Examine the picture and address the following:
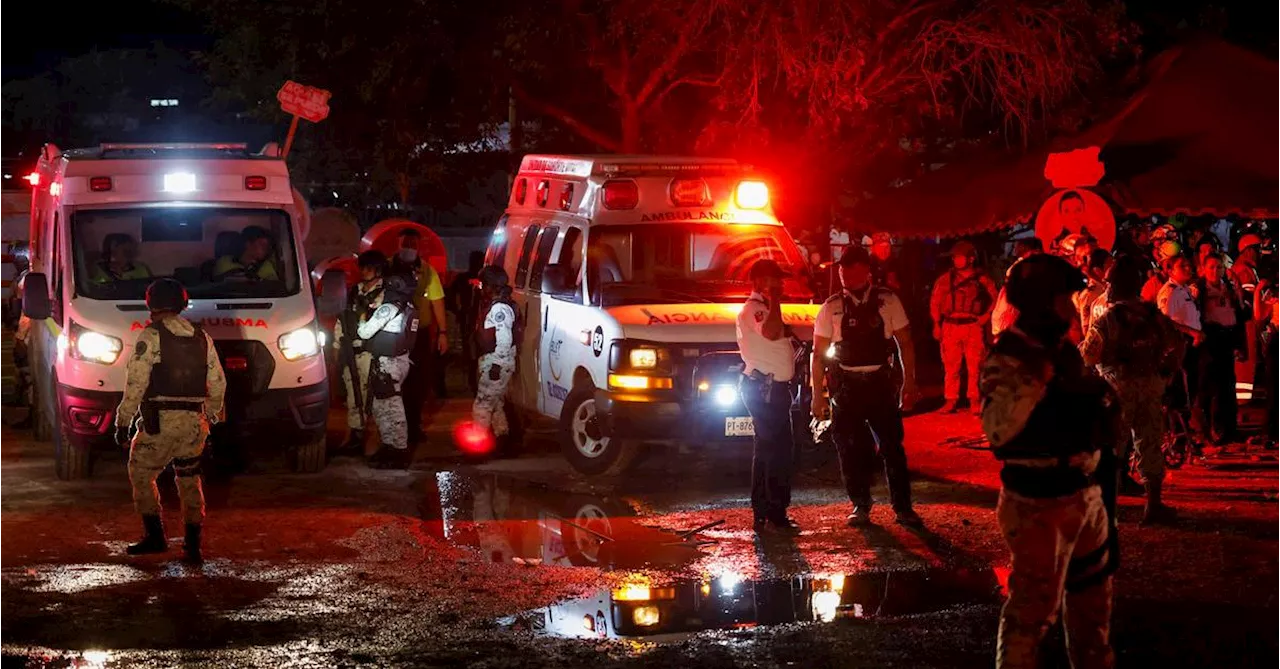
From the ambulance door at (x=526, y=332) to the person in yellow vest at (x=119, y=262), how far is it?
294 centimetres

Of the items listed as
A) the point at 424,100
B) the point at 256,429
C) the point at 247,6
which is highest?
the point at 247,6

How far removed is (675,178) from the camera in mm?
12914

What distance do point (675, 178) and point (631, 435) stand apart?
7.31 feet

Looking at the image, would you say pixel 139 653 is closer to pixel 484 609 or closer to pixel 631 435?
pixel 484 609

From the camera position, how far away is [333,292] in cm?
1221

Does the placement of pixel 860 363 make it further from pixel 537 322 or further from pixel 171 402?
pixel 537 322

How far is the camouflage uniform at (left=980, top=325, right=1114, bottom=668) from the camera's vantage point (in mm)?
5707

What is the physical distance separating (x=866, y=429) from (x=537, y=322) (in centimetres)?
417

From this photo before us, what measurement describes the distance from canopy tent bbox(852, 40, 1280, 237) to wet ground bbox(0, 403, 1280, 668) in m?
5.85

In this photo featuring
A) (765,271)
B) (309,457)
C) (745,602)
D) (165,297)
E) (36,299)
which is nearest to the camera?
(745,602)

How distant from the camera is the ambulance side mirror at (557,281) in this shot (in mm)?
12391

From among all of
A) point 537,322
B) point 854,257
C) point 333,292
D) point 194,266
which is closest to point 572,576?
point 854,257

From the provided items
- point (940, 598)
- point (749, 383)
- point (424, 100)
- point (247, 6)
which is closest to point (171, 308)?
point (749, 383)

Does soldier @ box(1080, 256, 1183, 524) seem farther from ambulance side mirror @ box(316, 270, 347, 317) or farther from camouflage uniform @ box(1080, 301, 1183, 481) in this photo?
ambulance side mirror @ box(316, 270, 347, 317)
